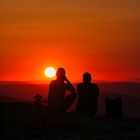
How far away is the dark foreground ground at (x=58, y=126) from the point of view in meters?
20.8

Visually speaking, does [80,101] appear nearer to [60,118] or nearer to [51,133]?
[60,118]

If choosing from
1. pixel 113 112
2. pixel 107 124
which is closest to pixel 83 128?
pixel 107 124

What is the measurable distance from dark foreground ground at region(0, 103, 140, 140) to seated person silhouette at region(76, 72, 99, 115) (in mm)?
1008

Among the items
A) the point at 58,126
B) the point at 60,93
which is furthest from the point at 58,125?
the point at 60,93

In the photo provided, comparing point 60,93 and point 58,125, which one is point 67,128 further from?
point 60,93

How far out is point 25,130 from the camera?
21.6 meters

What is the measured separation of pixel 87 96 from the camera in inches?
1030

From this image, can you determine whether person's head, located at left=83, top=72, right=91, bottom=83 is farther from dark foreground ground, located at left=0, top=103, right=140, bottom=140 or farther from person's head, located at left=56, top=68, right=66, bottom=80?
dark foreground ground, located at left=0, top=103, right=140, bottom=140

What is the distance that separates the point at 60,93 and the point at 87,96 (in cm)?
98

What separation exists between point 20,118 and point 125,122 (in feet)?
10.5

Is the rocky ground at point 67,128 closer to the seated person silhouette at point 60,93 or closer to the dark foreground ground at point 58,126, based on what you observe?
the dark foreground ground at point 58,126

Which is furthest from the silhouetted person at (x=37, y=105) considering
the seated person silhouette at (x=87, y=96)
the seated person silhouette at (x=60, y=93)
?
the seated person silhouette at (x=87, y=96)

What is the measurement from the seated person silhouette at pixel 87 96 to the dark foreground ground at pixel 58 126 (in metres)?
1.01

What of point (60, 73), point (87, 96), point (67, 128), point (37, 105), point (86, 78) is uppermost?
point (60, 73)
